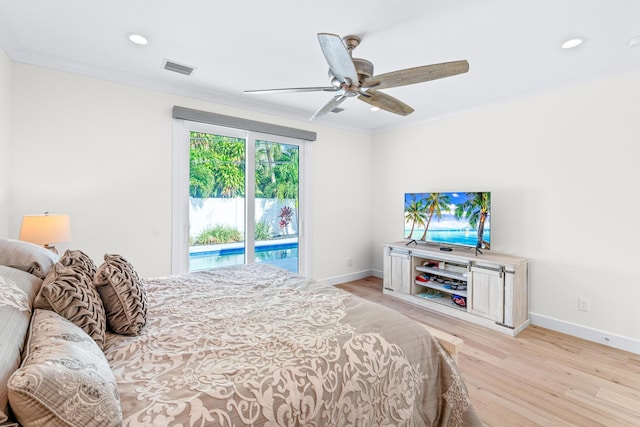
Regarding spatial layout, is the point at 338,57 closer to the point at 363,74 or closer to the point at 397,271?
the point at 363,74

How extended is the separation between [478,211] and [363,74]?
7.17 feet

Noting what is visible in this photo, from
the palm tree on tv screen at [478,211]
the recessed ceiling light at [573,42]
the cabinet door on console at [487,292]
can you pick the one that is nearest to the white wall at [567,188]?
the palm tree on tv screen at [478,211]

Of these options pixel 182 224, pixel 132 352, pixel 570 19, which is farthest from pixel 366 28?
pixel 182 224

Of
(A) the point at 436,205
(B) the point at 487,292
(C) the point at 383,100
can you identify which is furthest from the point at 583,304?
(C) the point at 383,100

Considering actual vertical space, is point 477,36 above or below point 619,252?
above

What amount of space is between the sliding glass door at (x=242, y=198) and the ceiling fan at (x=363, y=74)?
1.73 metres

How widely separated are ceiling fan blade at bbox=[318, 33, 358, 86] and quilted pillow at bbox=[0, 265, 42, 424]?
171cm

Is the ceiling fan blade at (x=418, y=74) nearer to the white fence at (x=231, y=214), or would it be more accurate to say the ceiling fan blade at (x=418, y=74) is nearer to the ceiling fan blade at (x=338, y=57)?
the ceiling fan blade at (x=338, y=57)

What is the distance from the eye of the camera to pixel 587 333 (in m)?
2.85

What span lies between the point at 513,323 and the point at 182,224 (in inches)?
144

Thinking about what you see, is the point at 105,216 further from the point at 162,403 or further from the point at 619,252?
the point at 619,252

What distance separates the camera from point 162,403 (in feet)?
2.88

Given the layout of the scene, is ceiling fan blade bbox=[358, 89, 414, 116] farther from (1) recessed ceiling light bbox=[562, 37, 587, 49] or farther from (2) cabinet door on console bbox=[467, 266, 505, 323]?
(2) cabinet door on console bbox=[467, 266, 505, 323]

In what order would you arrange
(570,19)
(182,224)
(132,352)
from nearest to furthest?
(132,352)
(570,19)
(182,224)
